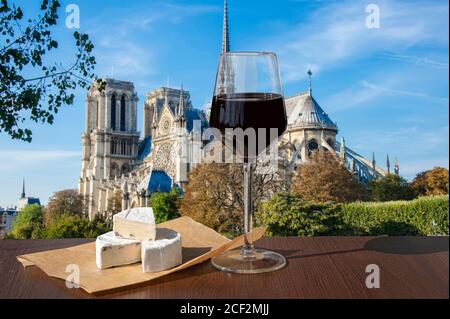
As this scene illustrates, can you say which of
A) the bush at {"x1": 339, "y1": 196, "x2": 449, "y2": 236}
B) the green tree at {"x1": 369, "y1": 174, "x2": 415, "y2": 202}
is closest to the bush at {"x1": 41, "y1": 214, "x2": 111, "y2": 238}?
the bush at {"x1": 339, "y1": 196, "x2": 449, "y2": 236}

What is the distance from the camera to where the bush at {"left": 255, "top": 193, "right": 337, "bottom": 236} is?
10.2m

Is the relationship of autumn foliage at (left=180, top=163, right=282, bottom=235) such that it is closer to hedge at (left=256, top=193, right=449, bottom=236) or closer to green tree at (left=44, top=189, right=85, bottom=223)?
hedge at (left=256, top=193, right=449, bottom=236)

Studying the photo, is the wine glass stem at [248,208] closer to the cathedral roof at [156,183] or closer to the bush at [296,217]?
the bush at [296,217]

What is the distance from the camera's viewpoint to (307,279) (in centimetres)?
84

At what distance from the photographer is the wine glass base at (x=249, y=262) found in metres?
0.90

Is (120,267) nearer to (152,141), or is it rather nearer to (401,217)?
(401,217)

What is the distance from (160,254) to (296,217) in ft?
31.5

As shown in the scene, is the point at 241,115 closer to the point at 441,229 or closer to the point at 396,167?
the point at 441,229

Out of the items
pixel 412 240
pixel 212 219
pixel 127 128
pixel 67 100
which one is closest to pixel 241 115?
pixel 412 240

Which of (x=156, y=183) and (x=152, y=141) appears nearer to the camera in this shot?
(x=156, y=183)

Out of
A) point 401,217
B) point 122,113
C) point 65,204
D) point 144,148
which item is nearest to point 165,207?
point 401,217

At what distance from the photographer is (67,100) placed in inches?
148

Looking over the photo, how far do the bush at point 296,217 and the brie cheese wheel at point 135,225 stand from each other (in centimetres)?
905
